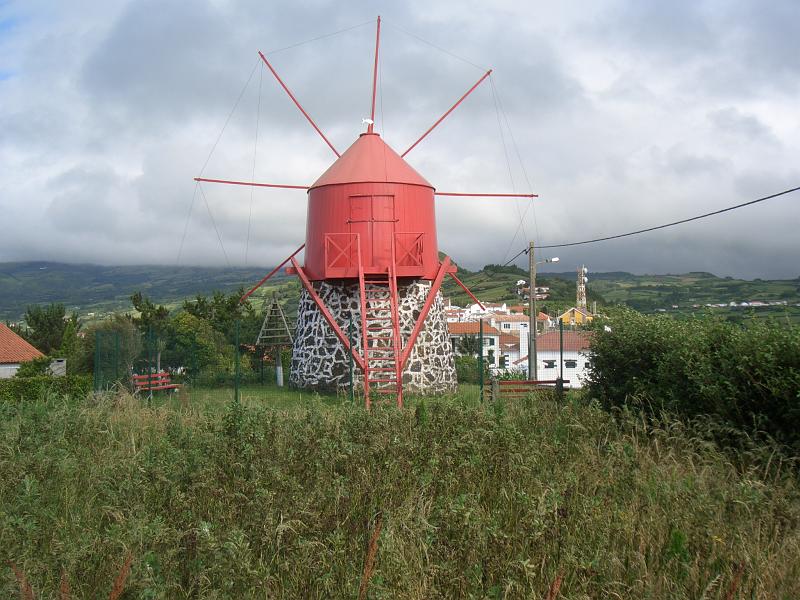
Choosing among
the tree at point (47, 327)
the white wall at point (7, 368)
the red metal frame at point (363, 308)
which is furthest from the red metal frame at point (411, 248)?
the tree at point (47, 327)

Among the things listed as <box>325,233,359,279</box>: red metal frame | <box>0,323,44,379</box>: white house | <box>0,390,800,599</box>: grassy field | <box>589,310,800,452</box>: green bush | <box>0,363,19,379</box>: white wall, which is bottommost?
<box>0,363,19,379</box>: white wall

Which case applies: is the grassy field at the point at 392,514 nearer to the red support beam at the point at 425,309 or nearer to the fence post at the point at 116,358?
the fence post at the point at 116,358

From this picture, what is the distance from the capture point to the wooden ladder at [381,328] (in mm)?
18516

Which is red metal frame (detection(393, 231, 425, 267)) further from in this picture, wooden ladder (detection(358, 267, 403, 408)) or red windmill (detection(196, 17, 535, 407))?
wooden ladder (detection(358, 267, 403, 408))

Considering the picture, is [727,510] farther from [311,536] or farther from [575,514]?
[311,536]

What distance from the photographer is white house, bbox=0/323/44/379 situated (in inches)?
1914

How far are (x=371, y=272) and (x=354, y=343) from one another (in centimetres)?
189

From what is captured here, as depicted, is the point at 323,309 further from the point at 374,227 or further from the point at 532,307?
the point at 532,307

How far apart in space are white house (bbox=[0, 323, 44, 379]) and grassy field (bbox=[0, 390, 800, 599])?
44.3m

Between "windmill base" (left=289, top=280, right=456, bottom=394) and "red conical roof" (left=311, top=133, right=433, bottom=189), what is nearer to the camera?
"windmill base" (left=289, top=280, right=456, bottom=394)

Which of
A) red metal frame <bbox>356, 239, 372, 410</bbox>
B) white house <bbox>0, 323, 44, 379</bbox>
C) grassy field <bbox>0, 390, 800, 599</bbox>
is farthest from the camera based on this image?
white house <bbox>0, 323, 44, 379</bbox>

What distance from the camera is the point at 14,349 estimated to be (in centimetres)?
5028

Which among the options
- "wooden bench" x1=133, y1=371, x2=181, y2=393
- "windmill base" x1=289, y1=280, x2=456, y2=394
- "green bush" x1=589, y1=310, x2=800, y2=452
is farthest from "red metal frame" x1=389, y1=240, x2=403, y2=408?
"wooden bench" x1=133, y1=371, x2=181, y2=393

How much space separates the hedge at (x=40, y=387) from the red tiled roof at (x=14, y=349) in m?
30.1
